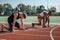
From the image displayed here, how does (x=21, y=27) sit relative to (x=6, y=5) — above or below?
below

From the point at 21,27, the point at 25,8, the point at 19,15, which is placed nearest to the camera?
the point at 19,15

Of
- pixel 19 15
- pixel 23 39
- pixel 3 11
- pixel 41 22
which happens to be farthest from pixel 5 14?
pixel 23 39

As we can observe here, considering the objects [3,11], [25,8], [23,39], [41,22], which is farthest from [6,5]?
[23,39]

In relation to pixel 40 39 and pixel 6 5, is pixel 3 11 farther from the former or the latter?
pixel 40 39

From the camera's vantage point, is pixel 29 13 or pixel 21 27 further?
pixel 29 13

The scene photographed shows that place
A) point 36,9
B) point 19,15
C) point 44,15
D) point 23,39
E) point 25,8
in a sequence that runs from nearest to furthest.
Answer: point 23,39 < point 19,15 < point 44,15 < point 25,8 < point 36,9

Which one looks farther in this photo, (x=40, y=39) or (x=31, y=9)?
(x=31, y=9)

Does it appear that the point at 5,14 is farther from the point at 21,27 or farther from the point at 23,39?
the point at 23,39

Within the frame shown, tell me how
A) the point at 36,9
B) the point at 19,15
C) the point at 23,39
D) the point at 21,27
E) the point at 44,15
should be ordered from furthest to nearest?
1. the point at 36,9
2. the point at 44,15
3. the point at 21,27
4. the point at 19,15
5. the point at 23,39

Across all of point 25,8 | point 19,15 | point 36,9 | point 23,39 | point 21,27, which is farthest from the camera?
point 36,9

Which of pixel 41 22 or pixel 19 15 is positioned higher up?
pixel 19 15

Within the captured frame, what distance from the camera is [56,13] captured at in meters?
15.6

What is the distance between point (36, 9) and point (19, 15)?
550 cm

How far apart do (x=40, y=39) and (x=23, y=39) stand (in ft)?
2.10
